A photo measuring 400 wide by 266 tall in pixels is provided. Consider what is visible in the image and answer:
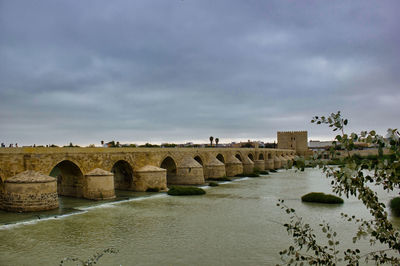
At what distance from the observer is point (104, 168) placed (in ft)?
80.9

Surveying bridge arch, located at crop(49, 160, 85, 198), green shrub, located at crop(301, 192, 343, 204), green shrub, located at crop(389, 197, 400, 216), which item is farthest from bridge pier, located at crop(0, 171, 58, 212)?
green shrub, located at crop(389, 197, 400, 216)

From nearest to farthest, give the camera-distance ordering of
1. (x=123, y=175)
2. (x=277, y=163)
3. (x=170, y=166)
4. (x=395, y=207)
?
(x=395, y=207), (x=123, y=175), (x=170, y=166), (x=277, y=163)

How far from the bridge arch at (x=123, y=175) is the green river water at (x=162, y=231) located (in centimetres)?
595

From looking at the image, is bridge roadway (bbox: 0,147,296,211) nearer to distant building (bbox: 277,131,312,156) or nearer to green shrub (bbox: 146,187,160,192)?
green shrub (bbox: 146,187,160,192)

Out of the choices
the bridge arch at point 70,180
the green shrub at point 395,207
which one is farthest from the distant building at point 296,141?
the bridge arch at point 70,180

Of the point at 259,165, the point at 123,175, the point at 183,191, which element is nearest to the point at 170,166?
the point at 123,175

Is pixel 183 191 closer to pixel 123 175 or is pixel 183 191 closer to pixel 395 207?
pixel 123 175

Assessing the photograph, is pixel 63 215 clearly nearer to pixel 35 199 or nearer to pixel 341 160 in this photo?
pixel 35 199

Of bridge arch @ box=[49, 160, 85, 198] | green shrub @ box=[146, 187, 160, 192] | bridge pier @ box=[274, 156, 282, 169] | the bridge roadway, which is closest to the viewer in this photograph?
the bridge roadway

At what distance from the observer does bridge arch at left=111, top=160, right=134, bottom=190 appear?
28086 millimetres

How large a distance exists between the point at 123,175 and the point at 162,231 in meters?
15.4

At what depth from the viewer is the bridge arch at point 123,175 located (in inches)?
1106

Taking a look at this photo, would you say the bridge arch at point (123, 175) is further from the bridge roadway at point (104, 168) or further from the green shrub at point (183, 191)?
the green shrub at point (183, 191)

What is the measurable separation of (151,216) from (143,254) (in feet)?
20.8
